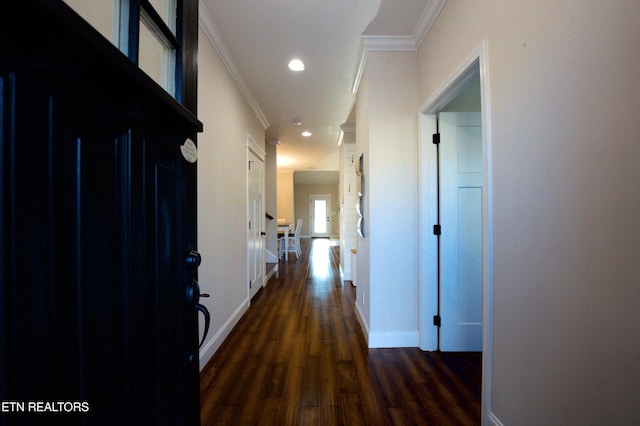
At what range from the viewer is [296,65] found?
2.79m

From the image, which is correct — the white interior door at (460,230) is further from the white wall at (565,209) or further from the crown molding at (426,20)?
the white wall at (565,209)

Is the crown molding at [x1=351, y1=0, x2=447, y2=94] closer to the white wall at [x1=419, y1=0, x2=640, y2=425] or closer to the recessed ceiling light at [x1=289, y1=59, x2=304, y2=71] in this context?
the recessed ceiling light at [x1=289, y1=59, x2=304, y2=71]

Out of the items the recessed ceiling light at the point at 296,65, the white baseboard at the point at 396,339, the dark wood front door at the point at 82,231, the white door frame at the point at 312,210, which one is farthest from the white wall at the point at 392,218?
the white door frame at the point at 312,210

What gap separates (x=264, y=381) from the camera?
190 centimetres

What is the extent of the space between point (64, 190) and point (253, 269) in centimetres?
340

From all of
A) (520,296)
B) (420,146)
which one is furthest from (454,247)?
(520,296)

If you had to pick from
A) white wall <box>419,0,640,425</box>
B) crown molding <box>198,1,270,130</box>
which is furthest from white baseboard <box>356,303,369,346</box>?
crown molding <box>198,1,270,130</box>

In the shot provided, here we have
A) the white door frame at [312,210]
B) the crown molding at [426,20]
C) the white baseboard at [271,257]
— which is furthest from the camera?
the white door frame at [312,210]

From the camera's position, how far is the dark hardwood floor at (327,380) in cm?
158

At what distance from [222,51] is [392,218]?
2.13 metres

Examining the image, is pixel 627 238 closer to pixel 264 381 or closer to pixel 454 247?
pixel 454 247

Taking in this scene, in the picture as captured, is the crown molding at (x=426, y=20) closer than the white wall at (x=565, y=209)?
No

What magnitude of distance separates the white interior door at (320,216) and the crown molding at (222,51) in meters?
9.40

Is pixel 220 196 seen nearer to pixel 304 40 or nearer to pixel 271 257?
pixel 304 40
